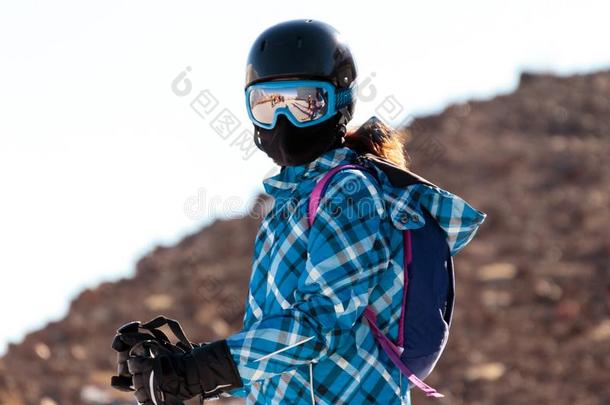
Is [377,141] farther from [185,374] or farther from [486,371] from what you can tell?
[486,371]

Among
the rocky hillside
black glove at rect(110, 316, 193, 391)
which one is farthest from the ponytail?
the rocky hillside

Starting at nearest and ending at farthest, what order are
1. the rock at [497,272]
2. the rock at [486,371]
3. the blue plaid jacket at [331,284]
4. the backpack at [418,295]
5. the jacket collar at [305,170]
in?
the blue plaid jacket at [331,284] → the backpack at [418,295] → the jacket collar at [305,170] → the rock at [486,371] → the rock at [497,272]

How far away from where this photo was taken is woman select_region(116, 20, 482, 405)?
2.85 m

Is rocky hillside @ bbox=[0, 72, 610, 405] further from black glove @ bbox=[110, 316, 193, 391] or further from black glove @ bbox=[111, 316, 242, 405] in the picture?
black glove @ bbox=[111, 316, 242, 405]

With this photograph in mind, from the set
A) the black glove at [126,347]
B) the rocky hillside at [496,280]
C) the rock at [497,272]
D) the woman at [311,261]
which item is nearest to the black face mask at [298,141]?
the woman at [311,261]

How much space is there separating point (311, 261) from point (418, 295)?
0.33 m

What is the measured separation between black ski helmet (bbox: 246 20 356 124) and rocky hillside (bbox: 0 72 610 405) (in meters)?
9.26

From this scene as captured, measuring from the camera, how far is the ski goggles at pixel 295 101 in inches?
125

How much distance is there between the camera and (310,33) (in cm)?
326

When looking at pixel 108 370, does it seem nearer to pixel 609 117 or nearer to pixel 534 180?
pixel 534 180

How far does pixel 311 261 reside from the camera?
2.87 m

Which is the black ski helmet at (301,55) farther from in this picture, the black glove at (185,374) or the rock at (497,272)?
the rock at (497,272)

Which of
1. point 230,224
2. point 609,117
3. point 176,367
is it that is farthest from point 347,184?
point 609,117

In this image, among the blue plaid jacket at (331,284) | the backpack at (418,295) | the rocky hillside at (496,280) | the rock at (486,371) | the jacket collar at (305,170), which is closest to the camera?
the blue plaid jacket at (331,284)
